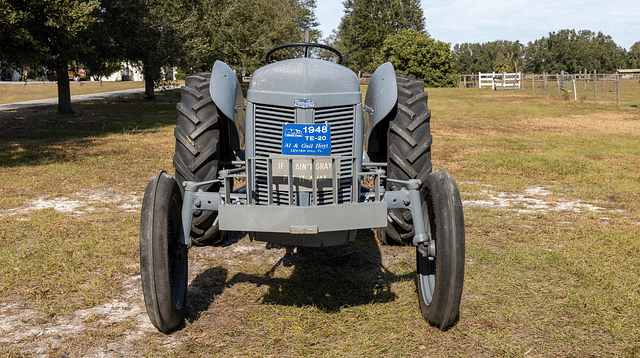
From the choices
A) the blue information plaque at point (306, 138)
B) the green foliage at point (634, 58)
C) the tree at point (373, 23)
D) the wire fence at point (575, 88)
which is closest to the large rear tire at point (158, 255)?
the blue information plaque at point (306, 138)

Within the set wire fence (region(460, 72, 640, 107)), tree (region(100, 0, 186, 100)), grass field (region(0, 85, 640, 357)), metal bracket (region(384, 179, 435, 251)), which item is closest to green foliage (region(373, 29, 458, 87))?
wire fence (region(460, 72, 640, 107))

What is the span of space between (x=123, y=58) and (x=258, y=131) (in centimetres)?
1722

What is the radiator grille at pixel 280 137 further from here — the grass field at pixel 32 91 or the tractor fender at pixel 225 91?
the grass field at pixel 32 91

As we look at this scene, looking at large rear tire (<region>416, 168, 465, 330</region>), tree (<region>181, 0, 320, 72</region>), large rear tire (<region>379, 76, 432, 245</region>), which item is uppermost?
tree (<region>181, 0, 320, 72</region>)

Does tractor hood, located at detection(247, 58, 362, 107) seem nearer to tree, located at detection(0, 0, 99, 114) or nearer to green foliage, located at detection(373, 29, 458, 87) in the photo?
tree, located at detection(0, 0, 99, 114)

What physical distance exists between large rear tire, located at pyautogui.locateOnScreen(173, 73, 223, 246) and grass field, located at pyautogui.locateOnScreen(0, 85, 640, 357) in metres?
0.49

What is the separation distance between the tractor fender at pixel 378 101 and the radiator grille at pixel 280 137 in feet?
1.88

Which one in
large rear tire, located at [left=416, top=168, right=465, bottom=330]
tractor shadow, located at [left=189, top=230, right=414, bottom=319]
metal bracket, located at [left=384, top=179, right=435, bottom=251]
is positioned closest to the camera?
large rear tire, located at [left=416, top=168, right=465, bottom=330]

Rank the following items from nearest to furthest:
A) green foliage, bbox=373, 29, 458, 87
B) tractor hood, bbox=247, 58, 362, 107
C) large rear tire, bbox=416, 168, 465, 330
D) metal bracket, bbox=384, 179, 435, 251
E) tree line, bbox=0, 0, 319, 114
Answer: large rear tire, bbox=416, 168, 465, 330
metal bracket, bbox=384, 179, 435, 251
tractor hood, bbox=247, 58, 362, 107
tree line, bbox=0, 0, 319, 114
green foliage, bbox=373, 29, 458, 87

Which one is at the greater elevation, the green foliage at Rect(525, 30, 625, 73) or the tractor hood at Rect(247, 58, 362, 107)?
the green foliage at Rect(525, 30, 625, 73)

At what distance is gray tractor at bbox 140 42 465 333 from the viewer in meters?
3.57

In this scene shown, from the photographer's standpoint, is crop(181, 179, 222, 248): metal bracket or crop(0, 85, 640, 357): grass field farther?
crop(181, 179, 222, 248): metal bracket

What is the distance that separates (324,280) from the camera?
15.8 ft

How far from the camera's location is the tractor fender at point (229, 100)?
466cm
